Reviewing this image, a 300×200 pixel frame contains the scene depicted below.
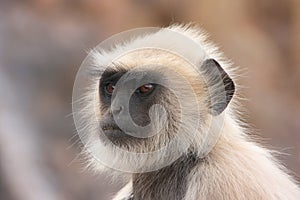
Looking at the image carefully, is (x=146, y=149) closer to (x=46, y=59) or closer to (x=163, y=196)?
(x=163, y=196)

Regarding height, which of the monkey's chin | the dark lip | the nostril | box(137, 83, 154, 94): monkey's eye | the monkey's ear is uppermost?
the monkey's ear

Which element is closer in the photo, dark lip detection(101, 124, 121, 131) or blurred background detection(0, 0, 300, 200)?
dark lip detection(101, 124, 121, 131)

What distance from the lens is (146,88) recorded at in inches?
Result: 104

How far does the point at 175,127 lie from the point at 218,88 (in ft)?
0.65

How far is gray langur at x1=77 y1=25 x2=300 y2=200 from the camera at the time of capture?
2.51 metres

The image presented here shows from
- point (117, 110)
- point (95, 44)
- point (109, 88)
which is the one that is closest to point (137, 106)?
point (117, 110)

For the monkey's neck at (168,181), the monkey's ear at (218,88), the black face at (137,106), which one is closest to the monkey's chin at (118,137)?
the black face at (137,106)

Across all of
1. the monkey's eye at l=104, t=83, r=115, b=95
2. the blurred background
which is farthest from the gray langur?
the blurred background

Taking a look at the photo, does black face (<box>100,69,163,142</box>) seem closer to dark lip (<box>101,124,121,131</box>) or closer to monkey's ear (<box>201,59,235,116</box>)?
dark lip (<box>101,124,121,131</box>)

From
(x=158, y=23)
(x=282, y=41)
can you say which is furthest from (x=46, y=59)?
(x=282, y=41)

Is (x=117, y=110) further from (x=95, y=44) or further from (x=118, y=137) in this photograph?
(x=95, y=44)

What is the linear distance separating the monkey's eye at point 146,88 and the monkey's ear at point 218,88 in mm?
195

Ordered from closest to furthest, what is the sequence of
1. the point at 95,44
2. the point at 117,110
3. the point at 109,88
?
1. the point at 117,110
2. the point at 109,88
3. the point at 95,44

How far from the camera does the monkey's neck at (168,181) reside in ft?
8.34
